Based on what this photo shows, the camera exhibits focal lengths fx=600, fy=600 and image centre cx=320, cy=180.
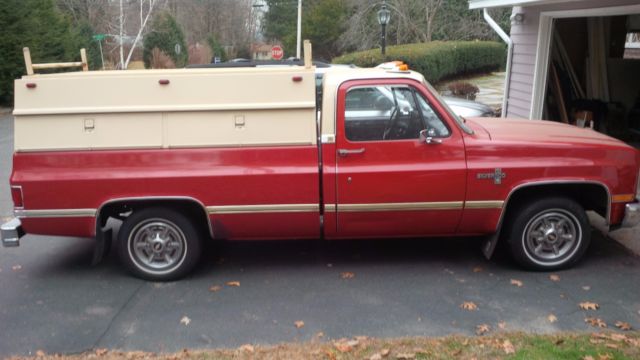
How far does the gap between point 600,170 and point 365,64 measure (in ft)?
75.8

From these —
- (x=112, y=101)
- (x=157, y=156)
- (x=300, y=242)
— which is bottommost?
(x=300, y=242)

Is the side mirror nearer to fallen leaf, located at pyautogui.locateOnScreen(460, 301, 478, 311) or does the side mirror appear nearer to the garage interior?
fallen leaf, located at pyautogui.locateOnScreen(460, 301, 478, 311)

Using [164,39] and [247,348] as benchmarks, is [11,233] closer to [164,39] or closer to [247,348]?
[247,348]

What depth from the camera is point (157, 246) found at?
5.41 metres

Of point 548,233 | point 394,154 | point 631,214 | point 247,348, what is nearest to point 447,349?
point 247,348

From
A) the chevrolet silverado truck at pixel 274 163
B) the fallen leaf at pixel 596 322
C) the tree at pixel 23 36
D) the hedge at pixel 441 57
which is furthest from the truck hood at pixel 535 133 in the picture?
the tree at pixel 23 36

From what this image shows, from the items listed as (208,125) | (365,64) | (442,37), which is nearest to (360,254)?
(208,125)

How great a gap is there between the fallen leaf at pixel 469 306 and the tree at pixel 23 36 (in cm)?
2366

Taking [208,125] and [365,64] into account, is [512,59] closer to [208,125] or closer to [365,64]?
[208,125]

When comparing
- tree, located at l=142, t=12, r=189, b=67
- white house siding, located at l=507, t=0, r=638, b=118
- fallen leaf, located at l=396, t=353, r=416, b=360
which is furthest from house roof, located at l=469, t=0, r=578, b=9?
tree, located at l=142, t=12, r=189, b=67

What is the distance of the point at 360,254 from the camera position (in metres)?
6.04

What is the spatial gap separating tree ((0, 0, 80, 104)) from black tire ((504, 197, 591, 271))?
23.5m

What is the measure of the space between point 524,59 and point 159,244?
8616 millimetres

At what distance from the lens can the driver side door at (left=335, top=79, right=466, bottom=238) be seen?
17.1 feet
